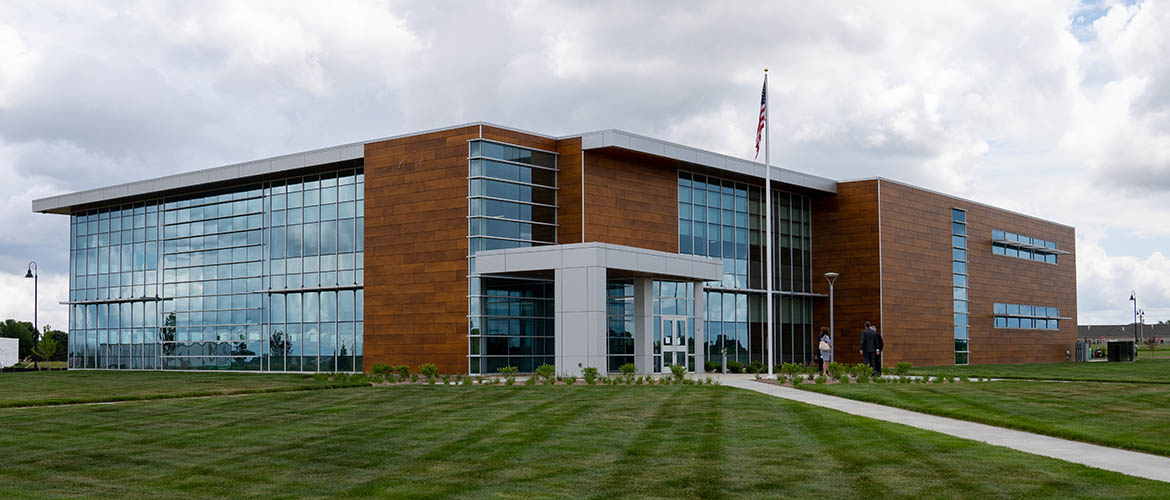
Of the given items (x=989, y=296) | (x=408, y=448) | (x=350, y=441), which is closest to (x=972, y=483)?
(x=408, y=448)

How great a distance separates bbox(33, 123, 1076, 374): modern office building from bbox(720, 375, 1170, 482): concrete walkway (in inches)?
623

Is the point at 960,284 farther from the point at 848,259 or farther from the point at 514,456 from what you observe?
the point at 514,456

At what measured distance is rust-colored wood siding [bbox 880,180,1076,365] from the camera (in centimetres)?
5194

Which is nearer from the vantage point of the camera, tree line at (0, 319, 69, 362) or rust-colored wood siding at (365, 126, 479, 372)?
rust-colored wood siding at (365, 126, 479, 372)

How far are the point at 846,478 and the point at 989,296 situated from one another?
52.8 meters

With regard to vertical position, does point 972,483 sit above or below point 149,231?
below

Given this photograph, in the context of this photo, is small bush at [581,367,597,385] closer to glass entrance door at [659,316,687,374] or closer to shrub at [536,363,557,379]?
shrub at [536,363,557,379]

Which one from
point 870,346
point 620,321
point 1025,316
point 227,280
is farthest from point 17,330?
point 870,346

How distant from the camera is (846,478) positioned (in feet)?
35.8

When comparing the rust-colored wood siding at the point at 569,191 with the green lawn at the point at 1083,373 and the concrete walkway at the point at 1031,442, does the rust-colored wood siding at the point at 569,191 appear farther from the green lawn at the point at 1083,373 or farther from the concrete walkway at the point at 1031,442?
→ the concrete walkway at the point at 1031,442

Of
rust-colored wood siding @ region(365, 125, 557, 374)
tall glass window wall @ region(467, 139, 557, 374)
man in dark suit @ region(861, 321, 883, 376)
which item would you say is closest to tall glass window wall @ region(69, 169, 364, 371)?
rust-colored wood siding @ region(365, 125, 557, 374)

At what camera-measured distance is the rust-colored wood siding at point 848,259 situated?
51.1 meters

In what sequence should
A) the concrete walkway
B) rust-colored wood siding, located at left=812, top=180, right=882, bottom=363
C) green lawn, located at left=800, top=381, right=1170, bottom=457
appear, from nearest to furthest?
1. the concrete walkway
2. green lawn, located at left=800, top=381, right=1170, bottom=457
3. rust-colored wood siding, located at left=812, top=180, right=882, bottom=363

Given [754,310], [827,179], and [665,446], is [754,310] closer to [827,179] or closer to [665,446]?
[827,179]
